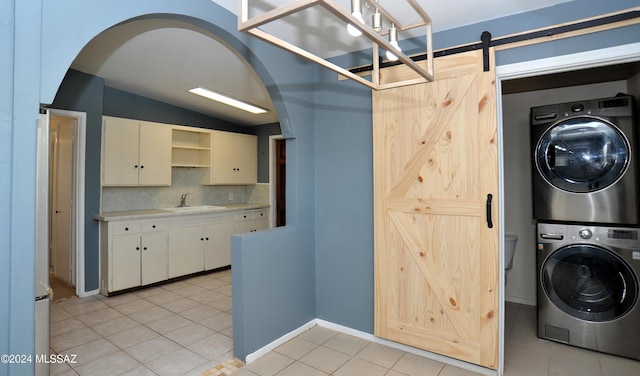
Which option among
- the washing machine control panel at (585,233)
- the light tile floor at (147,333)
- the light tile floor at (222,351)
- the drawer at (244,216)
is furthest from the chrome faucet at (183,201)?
the washing machine control panel at (585,233)

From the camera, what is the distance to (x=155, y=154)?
170 inches

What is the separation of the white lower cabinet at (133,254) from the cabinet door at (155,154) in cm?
66

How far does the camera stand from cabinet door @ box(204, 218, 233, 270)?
459 centimetres

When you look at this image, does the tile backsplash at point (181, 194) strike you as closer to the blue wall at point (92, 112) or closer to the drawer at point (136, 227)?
the blue wall at point (92, 112)

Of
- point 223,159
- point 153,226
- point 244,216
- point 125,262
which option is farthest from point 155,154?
point 244,216

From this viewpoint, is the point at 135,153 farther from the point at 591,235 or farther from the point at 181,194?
the point at 591,235

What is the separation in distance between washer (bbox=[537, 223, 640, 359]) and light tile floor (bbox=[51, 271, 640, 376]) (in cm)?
12

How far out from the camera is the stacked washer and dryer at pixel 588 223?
239 centimetres

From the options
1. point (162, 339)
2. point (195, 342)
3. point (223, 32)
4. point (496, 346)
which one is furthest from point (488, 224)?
point (162, 339)

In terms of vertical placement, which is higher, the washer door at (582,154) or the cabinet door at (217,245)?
the washer door at (582,154)

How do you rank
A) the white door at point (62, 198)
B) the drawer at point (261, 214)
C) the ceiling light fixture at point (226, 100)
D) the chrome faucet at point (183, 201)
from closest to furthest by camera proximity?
the white door at point (62, 198) → the ceiling light fixture at point (226, 100) → the chrome faucet at point (183, 201) → the drawer at point (261, 214)

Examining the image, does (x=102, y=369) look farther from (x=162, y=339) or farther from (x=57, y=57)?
(x=57, y=57)

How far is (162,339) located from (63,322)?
112 cm

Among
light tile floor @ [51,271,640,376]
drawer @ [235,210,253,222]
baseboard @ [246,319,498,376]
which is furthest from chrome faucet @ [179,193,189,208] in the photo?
baseboard @ [246,319,498,376]
